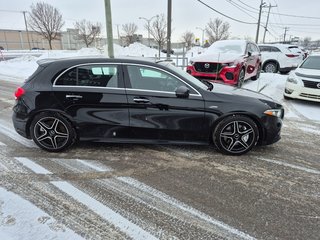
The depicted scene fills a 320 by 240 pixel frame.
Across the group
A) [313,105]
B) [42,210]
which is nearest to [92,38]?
[313,105]

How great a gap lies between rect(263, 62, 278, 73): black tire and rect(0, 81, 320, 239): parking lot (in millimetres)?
10930

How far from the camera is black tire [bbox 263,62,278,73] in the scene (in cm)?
1442

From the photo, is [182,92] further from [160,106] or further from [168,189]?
[168,189]

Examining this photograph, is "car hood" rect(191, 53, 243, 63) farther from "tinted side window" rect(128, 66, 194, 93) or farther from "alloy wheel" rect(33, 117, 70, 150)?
"alloy wheel" rect(33, 117, 70, 150)

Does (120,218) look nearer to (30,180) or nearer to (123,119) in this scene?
(30,180)

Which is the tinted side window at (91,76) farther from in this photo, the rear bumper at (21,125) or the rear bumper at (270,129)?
the rear bumper at (270,129)

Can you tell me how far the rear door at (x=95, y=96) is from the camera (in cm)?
402

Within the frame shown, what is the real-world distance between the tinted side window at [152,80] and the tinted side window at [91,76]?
0.29 metres

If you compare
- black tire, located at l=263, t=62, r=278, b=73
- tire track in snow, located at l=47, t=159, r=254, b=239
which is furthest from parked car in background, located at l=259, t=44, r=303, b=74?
tire track in snow, located at l=47, t=159, r=254, b=239

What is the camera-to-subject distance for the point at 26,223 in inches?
99.3

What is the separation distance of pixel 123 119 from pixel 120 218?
178 centimetres

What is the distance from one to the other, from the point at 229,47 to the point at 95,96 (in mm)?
7515

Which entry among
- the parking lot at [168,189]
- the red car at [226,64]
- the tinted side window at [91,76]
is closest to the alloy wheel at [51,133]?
the parking lot at [168,189]

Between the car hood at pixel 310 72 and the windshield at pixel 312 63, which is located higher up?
the windshield at pixel 312 63
